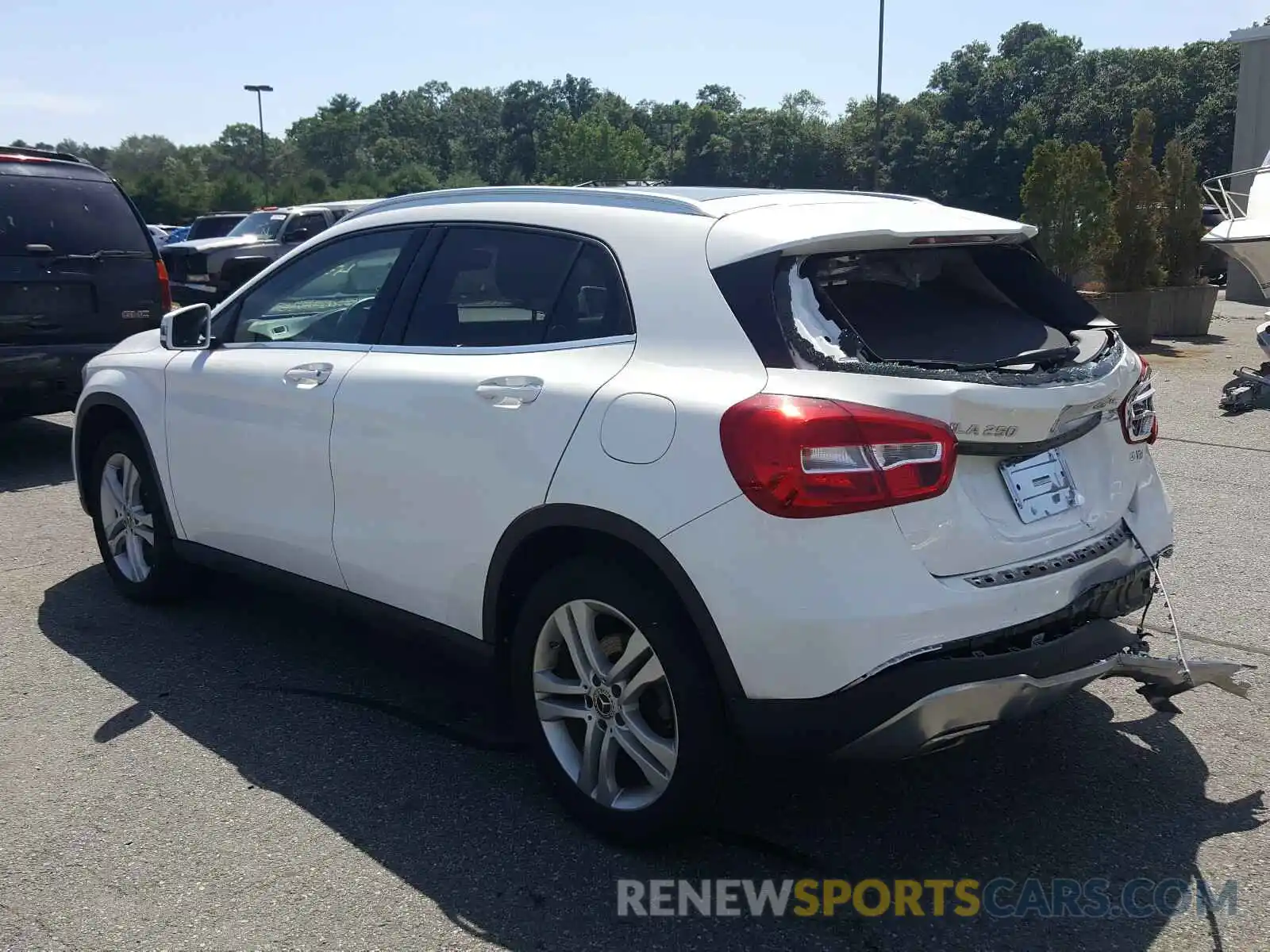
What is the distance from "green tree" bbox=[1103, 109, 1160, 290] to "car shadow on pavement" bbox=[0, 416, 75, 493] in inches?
480

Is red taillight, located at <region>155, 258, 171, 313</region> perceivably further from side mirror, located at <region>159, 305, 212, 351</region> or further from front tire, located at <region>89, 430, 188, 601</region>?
side mirror, located at <region>159, 305, 212, 351</region>

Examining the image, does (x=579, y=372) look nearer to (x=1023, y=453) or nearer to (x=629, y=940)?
(x=1023, y=453)

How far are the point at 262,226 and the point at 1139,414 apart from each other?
18362 millimetres

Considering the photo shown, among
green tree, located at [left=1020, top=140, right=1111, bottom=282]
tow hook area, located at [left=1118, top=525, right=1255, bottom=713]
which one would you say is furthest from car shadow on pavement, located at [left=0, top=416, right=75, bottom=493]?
green tree, located at [left=1020, top=140, right=1111, bottom=282]

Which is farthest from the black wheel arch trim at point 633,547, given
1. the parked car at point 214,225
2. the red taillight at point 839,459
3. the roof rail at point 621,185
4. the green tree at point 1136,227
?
the parked car at point 214,225

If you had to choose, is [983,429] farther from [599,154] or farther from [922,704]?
[599,154]

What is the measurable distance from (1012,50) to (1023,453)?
4525 inches

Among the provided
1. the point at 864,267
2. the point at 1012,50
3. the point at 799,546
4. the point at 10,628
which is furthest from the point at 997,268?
the point at 1012,50

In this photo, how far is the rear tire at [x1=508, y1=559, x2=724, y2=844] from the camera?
3113mm

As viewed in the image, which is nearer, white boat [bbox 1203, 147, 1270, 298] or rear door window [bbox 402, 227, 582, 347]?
rear door window [bbox 402, 227, 582, 347]

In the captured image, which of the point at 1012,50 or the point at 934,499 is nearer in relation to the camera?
the point at 934,499

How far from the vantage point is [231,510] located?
471 cm

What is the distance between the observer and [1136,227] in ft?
50.0

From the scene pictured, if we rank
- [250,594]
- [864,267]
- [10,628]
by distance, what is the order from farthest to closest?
[250,594] < [10,628] < [864,267]
